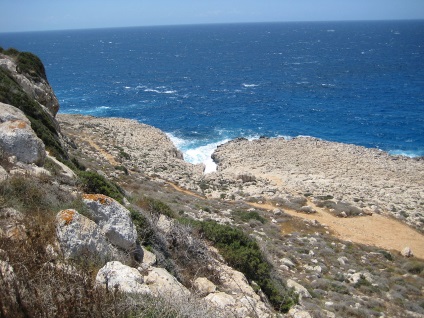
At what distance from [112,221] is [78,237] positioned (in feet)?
4.36

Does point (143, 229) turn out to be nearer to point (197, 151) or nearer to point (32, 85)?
point (32, 85)

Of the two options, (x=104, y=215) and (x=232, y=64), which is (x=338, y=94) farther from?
(x=104, y=215)

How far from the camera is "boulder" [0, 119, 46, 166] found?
372 inches

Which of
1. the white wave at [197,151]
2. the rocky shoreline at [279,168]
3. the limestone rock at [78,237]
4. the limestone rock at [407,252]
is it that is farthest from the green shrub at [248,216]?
the white wave at [197,151]

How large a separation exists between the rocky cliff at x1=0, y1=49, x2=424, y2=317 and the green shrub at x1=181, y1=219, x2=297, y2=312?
42mm

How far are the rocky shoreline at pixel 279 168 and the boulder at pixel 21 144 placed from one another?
614 inches

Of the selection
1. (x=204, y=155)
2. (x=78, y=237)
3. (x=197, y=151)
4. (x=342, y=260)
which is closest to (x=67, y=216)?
(x=78, y=237)

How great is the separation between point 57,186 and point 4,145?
223 cm

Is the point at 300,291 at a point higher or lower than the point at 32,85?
lower

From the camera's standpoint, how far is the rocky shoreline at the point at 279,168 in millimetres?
28641

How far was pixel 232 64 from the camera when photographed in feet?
378

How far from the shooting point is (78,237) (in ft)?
19.2

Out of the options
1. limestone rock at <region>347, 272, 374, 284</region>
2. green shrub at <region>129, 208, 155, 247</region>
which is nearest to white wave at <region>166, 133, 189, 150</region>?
limestone rock at <region>347, 272, 374, 284</region>

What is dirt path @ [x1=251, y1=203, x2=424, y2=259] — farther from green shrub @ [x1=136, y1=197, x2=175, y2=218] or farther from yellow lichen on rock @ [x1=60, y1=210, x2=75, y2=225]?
yellow lichen on rock @ [x1=60, y1=210, x2=75, y2=225]
